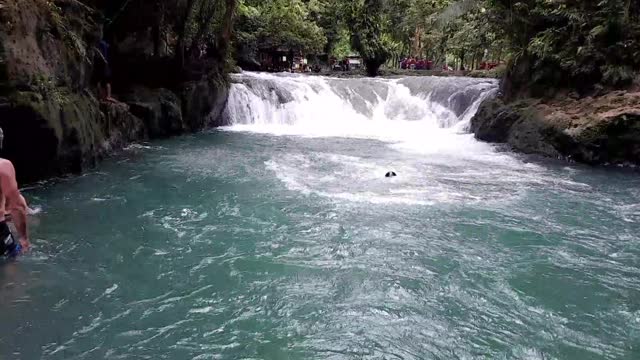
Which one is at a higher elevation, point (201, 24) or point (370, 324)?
point (201, 24)

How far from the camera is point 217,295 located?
5543mm

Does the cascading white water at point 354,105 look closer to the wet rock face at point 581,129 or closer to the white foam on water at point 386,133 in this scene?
the white foam on water at point 386,133

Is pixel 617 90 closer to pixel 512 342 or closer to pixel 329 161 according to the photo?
pixel 329 161

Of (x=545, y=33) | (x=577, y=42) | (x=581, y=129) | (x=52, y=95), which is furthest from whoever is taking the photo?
(x=545, y=33)

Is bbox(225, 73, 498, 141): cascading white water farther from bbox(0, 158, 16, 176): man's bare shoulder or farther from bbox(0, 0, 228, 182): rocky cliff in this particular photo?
bbox(0, 158, 16, 176): man's bare shoulder

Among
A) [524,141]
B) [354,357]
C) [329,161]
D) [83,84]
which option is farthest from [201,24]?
[354,357]

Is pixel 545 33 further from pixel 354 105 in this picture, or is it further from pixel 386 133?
pixel 354 105

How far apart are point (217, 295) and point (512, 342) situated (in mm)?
2854

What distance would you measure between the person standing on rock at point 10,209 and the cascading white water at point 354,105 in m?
13.0

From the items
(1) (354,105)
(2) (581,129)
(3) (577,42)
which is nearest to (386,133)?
(1) (354,105)

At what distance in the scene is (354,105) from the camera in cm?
2320

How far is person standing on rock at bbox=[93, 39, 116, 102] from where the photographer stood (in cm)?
1387

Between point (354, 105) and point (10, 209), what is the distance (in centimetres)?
1859

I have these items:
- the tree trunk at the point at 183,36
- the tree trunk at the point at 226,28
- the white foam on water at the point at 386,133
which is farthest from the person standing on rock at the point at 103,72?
the white foam on water at the point at 386,133
